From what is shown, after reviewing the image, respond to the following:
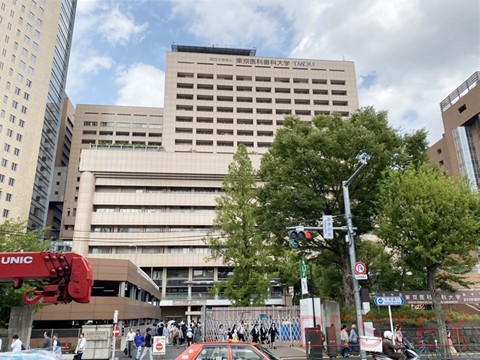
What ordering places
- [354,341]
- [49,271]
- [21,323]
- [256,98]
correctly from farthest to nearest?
[256,98] → [21,323] → [354,341] → [49,271]

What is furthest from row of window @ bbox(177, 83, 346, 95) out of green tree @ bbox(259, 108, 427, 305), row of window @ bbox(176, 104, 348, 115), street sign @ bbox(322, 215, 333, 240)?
street sign @ bbox(322, 215, 333, 240)

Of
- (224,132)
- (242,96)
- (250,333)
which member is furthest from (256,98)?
(250,333)

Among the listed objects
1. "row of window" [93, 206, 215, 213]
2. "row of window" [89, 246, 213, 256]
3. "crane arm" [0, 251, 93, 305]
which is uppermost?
"row of window" [93, 206, 215, 213]

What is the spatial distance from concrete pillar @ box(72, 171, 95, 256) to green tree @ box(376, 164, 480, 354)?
4916 cm

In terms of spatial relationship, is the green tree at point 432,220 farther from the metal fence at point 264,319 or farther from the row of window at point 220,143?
the row of window at point 220,143

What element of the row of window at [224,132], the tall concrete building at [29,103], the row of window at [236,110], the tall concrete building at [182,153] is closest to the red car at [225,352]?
the tall concrete building at [182,153]

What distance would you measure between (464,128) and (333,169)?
59846 mm

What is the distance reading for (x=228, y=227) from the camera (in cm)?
2803

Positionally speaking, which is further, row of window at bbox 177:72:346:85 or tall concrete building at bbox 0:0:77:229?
row of window at bbox 177:72:346:85

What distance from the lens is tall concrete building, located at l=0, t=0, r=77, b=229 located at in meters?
61.5

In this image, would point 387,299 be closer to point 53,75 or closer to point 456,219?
point 456,219

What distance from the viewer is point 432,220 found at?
59.5 ft

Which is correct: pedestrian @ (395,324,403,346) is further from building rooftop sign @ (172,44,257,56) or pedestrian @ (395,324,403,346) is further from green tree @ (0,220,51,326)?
building rooftop sign @ (172,44,257,56)

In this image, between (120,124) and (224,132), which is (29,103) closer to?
(120,124)
